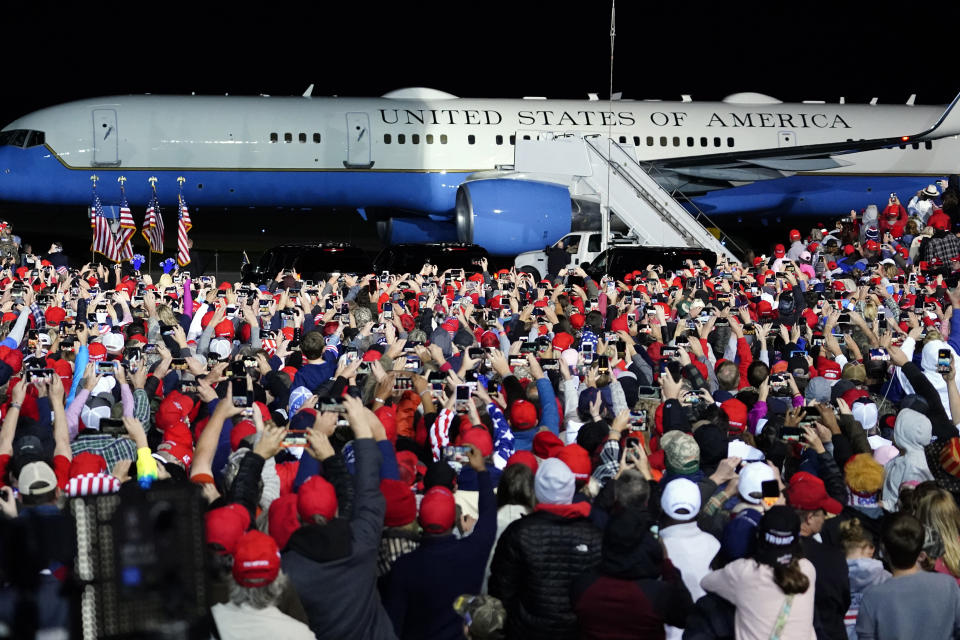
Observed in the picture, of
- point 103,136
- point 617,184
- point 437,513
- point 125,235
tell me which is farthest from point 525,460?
point 103,136

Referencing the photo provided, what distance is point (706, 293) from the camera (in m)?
14.6

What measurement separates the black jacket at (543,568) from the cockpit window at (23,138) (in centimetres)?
2198

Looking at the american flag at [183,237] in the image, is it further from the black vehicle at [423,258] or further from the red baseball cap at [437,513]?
the red baseball cap at [437,513]

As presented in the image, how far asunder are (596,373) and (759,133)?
818 inches

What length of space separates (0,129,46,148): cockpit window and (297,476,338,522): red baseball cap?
2169 cm

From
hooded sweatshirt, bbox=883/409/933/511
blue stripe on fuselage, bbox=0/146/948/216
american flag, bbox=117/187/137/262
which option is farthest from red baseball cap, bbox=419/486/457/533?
blue stripe on fuselage, bbox=0/146/948/216

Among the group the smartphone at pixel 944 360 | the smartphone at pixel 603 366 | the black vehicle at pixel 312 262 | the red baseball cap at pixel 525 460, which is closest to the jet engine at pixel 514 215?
the black vehicle at pixel 312 262

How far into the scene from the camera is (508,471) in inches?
231

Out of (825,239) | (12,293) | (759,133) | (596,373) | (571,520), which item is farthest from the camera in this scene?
(759,133)

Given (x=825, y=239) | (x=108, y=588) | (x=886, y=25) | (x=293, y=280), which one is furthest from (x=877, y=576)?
(x=886, y=25)

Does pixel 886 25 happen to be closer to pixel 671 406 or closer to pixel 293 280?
pixel 293 280

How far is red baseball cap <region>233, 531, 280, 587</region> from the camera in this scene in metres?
4.43

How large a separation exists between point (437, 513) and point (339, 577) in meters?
0.57

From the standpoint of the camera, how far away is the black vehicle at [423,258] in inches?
869
